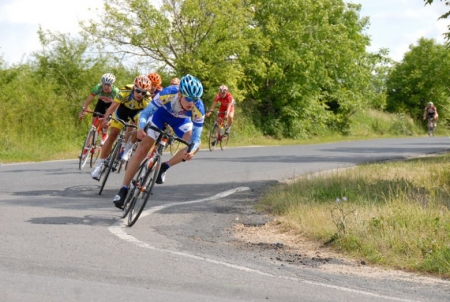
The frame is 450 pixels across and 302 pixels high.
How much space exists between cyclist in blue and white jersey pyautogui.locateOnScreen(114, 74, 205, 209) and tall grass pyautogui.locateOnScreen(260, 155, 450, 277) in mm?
1655

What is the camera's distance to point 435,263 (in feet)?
26.1

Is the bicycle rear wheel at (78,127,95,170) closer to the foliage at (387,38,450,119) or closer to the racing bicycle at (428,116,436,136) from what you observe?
the racing bicycle at (428,116,436,136)

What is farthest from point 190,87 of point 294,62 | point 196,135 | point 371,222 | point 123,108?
point 294,62

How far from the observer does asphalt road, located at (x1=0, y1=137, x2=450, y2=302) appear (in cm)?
633

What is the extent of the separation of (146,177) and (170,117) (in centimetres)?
101

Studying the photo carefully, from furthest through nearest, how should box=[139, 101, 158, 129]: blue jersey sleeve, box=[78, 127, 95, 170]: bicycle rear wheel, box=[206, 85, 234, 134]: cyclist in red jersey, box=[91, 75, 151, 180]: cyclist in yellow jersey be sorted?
box=[206, 85, 234, 134]: cyclist in red jersey → box=[78, 127, 95, 170]: bicycle rear wheel → box=[91, 75, 151, 180]: cyclist in yellow jersey → box=[139, 101, 158, 129]: blue jersey sleeve

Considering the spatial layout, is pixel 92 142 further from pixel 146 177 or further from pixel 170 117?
pixel 146 177

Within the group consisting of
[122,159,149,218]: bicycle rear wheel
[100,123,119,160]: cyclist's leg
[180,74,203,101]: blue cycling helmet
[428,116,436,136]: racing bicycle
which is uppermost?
[180,74,203,101]: blue cycling helmet

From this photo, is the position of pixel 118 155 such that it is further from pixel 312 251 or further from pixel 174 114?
pixel 312 251

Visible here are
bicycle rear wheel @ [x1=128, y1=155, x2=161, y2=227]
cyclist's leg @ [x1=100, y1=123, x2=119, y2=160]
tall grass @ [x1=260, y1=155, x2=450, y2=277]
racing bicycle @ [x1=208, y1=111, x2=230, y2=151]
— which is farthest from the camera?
racing bicycle @ [x1=208, y1=111, x2=230, y2=151]

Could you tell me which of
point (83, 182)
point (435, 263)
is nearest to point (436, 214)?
point (435, 263)

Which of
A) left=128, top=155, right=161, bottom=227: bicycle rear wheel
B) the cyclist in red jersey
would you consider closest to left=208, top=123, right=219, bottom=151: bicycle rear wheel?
the cyclist in red jersey

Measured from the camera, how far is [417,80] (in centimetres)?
6116

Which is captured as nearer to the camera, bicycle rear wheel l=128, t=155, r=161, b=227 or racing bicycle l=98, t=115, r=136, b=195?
bicycle rear wheel l=128, t=155, r=161, b=227
